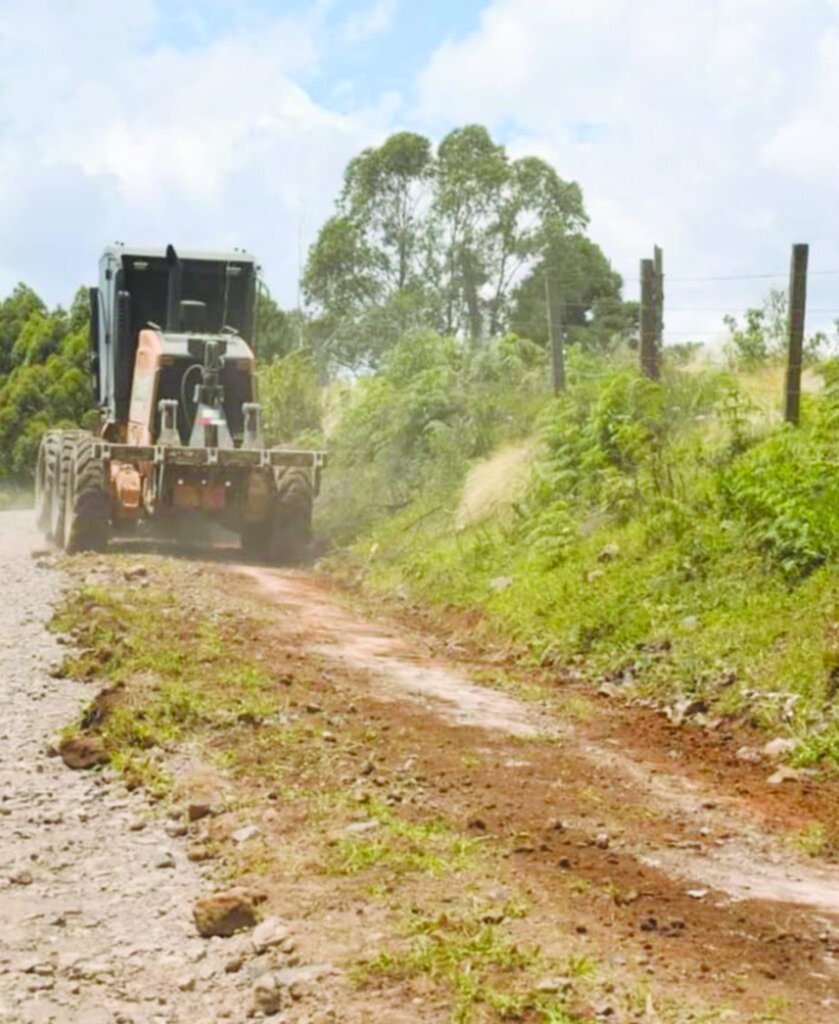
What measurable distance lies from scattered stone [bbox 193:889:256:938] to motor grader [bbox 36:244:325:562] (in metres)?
13.3

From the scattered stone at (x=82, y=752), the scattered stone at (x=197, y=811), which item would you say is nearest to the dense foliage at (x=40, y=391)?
the scattered stone at (x=82, y=752)

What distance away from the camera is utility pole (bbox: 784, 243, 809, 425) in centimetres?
1548

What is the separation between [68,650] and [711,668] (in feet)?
14.8

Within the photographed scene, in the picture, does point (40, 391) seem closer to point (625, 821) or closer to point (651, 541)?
point (651, 541)

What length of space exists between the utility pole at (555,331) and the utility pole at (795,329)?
14.2 ft

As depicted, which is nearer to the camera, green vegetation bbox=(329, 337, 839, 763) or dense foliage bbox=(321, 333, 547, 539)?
green vegetation bbox=(329, 337, 839, 763)

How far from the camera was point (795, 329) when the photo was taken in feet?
50.8

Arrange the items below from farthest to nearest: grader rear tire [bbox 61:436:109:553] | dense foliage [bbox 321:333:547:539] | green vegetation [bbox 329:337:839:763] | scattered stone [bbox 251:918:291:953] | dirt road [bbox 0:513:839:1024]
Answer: dense foliage [bbox 321:333:547:539] < grader rear tire [bbox 61:436:109:553] < green vegetation [bbox 329:337:839:763] < scattered stone [bbox 251:918:291:953] < dirt road [bbox 0:513:839:1024]

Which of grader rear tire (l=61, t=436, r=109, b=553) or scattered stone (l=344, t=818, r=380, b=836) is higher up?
grader rear tire (l=61, t=436, r=109, b=553)

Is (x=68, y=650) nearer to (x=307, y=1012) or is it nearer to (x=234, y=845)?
(x=234, y=845)

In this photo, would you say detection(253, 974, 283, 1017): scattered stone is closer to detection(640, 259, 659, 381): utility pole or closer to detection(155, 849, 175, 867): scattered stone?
detection(155, 849, 175, 867): scattered stone

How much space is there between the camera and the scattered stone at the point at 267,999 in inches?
193

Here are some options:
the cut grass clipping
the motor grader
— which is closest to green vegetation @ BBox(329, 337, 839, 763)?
the motor grader

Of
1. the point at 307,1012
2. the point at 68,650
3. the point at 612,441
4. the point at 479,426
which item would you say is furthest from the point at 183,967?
the point at 479,426
